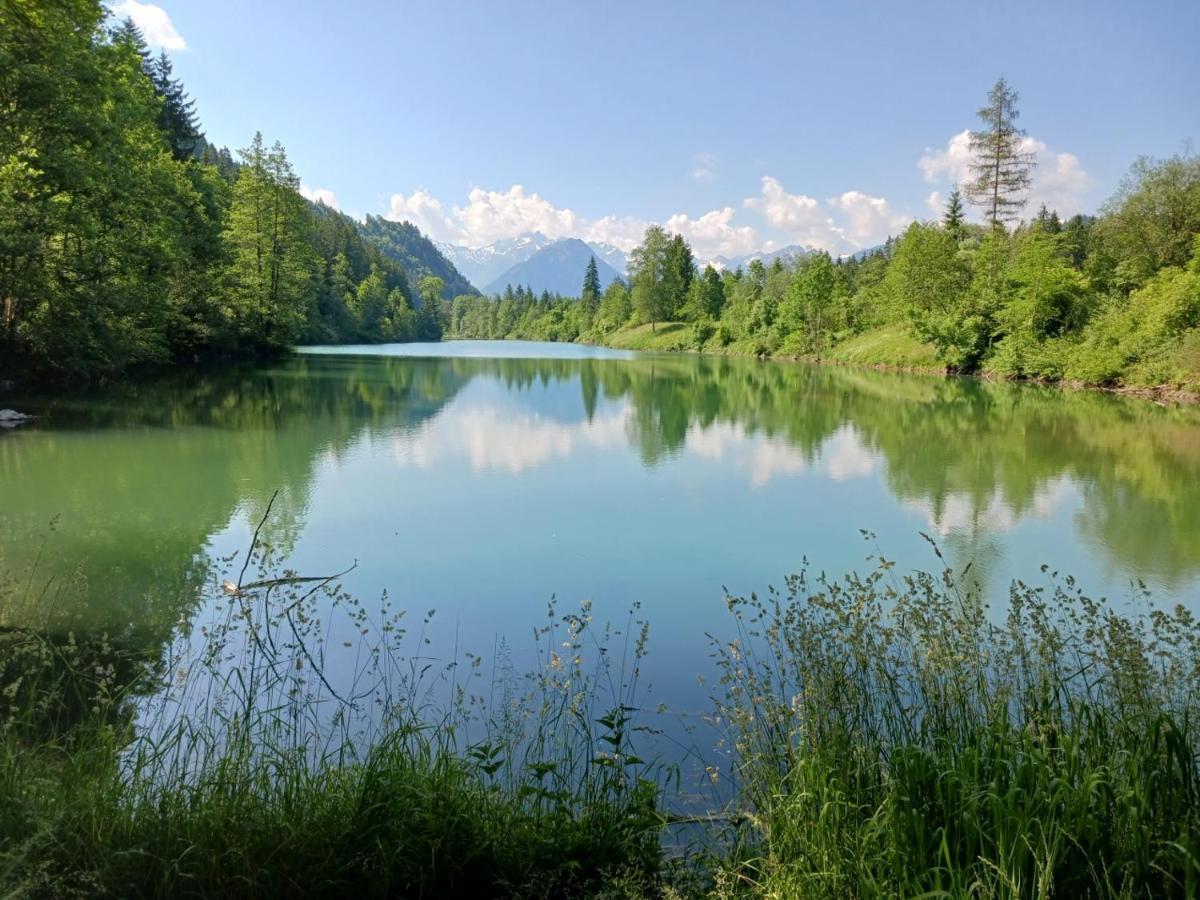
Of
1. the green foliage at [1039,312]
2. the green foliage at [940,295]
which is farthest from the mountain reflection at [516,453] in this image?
the green foliage at [940,295]

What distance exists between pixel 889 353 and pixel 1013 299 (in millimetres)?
10914

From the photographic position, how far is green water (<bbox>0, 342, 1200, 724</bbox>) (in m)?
7.61

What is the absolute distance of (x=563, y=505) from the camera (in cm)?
1213

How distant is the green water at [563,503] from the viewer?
7.61 metres

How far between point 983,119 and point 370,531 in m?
53.2

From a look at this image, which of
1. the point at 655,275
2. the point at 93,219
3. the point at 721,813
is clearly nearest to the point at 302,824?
the point at 721,813

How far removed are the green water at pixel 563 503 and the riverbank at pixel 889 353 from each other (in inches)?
194

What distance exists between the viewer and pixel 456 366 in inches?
1994

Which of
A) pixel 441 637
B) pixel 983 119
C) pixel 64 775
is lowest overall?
pixel 441 637

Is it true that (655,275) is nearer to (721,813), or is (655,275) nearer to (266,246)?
(266,246)

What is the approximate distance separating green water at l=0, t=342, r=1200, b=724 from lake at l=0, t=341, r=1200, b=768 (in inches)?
2.2

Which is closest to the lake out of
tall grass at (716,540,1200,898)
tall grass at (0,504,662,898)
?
tall grass at (716,540,1200,898)

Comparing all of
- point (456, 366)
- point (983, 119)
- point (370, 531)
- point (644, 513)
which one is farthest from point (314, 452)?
point (983, 119)

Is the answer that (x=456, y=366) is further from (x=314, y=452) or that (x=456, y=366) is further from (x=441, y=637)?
(x=441, y=637)
